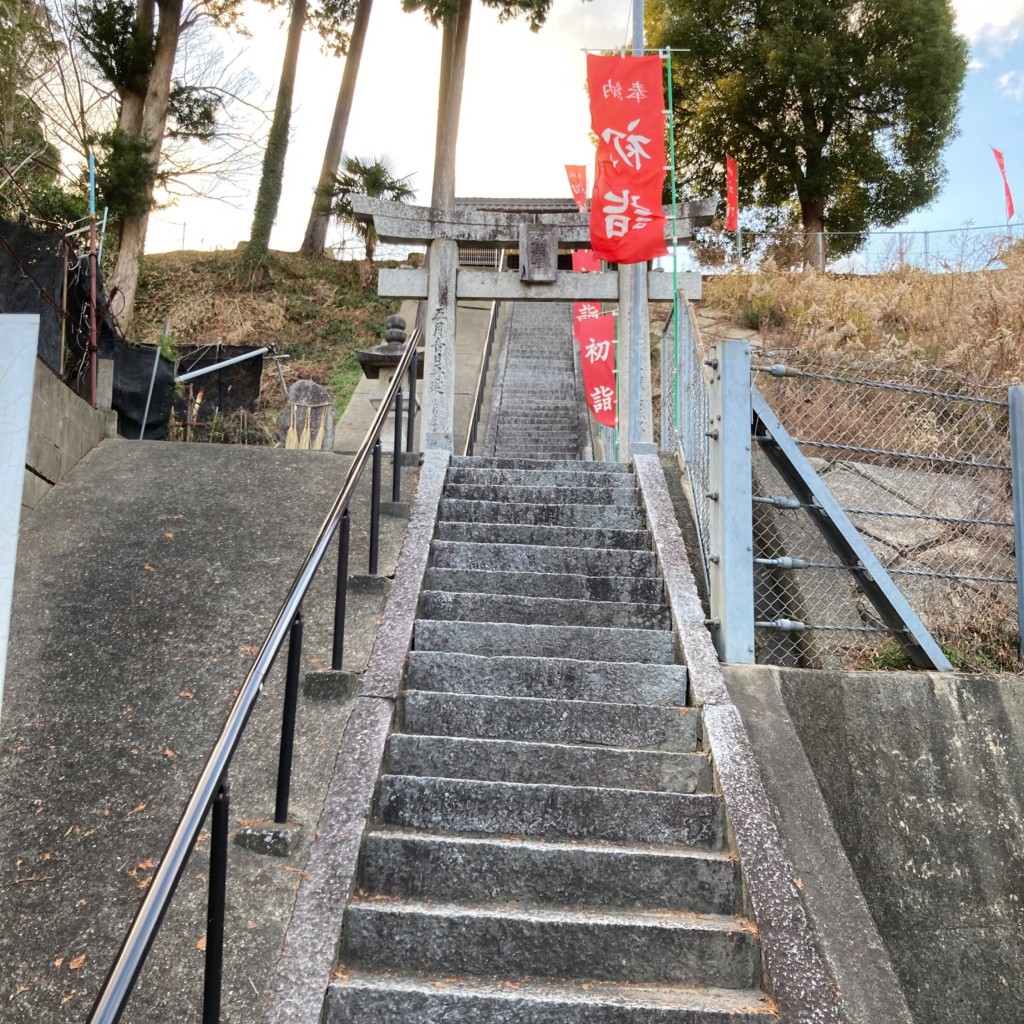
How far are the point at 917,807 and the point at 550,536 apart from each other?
231 cm

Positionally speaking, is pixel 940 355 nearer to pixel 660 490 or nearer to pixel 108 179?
pixel 660 490

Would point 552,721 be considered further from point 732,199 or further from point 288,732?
point 732,199

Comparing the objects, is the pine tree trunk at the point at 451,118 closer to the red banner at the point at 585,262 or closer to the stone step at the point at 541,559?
the red banner at the point at 585,262

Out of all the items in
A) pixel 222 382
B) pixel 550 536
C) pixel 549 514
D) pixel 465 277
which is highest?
pixel 465 277

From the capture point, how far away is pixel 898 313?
11086 millimetres

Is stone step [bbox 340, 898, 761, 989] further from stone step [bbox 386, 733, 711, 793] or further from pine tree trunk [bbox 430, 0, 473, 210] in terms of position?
pine tree trunk [bbox 430, 0, 473, 210]

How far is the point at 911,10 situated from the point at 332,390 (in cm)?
1534

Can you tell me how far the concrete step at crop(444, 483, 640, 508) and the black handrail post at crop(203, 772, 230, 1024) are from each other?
344 cm

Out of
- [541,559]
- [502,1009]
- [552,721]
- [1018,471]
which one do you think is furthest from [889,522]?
[502,1009]

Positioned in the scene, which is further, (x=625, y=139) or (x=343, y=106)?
(x=343, y=106)

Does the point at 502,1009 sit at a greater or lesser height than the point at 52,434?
lesser

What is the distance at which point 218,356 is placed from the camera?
10.8 m

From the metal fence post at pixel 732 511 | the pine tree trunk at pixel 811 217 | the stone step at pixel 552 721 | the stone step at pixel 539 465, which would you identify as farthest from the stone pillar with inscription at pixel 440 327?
the pine tree trunk at pixel 811 217

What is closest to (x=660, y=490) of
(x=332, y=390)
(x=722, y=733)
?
(x=722, y=733)
